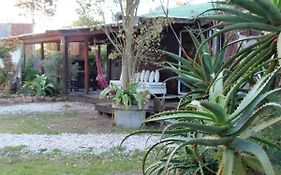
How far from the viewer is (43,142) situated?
7965 mm

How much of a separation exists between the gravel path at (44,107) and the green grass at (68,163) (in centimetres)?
614

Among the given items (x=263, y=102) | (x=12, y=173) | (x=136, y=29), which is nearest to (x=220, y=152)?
(x=263, y=102)

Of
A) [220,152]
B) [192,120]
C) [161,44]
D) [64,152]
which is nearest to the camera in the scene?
[192,120]

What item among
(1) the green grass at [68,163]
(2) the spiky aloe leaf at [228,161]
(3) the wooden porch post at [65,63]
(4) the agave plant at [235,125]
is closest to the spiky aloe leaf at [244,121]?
(4) the agave plant at [235,125]

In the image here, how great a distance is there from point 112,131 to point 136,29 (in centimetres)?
366

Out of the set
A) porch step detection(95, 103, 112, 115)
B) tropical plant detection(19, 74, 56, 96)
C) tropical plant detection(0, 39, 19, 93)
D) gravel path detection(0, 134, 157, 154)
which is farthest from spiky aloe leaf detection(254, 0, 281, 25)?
tropical plant detection(0, 39, 19, 93)

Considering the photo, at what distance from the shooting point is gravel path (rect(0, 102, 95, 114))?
13.4 meters

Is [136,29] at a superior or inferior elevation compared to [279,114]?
superior

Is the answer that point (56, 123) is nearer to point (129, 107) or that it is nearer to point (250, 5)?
point (129, 107)

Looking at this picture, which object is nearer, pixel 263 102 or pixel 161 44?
pixel 263 102

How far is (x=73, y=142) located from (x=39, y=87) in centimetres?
901

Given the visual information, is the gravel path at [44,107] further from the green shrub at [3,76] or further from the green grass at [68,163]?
the green grass at [68,163]

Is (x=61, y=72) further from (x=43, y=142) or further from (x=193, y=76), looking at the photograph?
(x=193, y=76)

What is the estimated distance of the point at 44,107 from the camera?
14.2 m
